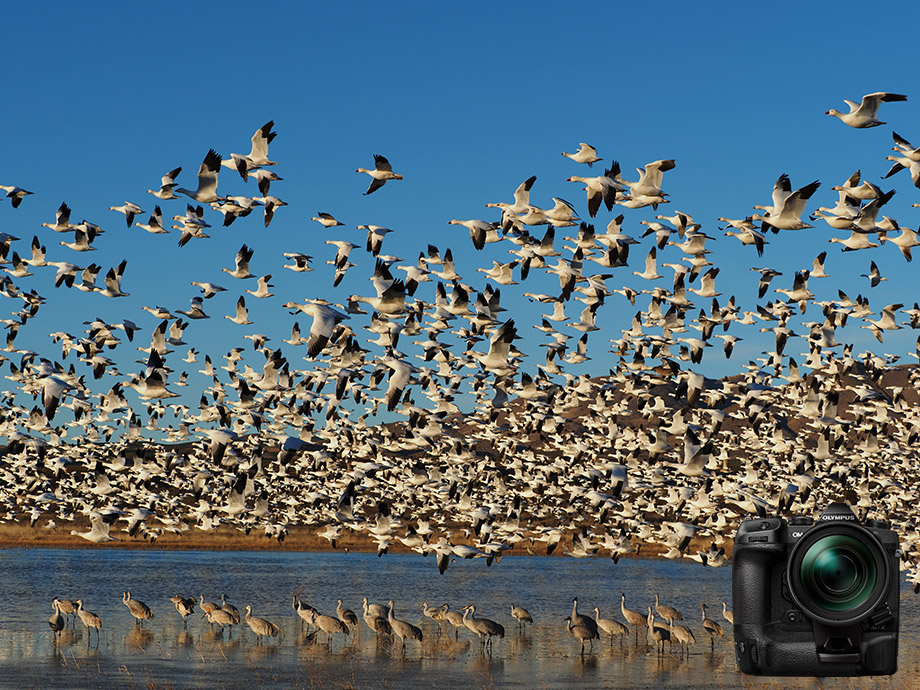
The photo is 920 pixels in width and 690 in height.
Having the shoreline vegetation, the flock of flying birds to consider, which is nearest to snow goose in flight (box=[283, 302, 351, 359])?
the flock of flying birds

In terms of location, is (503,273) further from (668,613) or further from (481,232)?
(668,613)

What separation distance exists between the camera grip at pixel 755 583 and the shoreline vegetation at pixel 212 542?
154 ft

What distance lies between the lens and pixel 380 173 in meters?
25.3

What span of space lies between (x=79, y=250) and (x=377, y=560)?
30002 millimetres

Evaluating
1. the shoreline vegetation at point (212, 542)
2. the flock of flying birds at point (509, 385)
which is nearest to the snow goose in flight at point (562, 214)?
the flock of flying birds at point (509, 385)

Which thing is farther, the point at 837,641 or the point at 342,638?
the point at 342,638

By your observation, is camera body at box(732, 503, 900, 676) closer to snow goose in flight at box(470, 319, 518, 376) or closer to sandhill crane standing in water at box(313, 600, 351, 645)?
snow goose in flight at box(470, 319, 518, 376)

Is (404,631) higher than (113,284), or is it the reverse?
(113,284)

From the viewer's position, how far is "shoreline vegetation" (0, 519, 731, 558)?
57.4 metres

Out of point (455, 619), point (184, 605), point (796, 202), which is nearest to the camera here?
point (796, 202)

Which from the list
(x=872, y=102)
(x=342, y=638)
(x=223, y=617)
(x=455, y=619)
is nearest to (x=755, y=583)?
(x=872, y=102)

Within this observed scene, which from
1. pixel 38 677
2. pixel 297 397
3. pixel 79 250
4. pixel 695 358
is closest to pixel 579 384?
pixel 695 358

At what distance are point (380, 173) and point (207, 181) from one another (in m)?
3.61

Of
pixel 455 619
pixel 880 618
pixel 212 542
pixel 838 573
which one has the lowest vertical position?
pixel 212 542
